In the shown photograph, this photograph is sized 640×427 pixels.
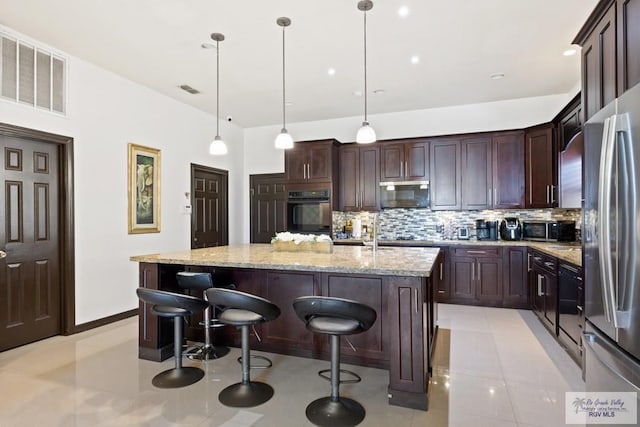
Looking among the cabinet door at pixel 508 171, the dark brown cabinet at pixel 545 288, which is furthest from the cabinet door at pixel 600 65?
the cabinet door at pixel 508 171

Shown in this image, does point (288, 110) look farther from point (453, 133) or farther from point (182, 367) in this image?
point (182, 367)

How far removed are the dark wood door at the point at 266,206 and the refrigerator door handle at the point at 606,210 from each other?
17.2ft

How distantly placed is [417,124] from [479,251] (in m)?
2.25

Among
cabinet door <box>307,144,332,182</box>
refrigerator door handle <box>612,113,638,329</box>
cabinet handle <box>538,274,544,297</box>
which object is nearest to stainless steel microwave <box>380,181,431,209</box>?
cabinet door <box>307,144,332,182</box>

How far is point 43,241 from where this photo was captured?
3717mm

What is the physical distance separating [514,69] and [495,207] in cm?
190

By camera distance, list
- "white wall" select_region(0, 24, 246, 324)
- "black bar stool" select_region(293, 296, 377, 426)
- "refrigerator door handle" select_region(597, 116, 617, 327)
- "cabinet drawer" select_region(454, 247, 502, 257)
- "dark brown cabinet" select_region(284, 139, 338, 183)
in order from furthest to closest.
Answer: "dark brown cabinet" select_region(284, 139, 338, 183)
"cabinet drawer" select_region(454, 247, 502, 257)
"white wall" select_region(0, 24, 246, 324)
"black bar stool" select_region(293, 296, 377, 426)
"refrigerator door handle" select_region(597, 116, 617, 327)

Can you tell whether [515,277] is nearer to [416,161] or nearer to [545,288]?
[545,288]

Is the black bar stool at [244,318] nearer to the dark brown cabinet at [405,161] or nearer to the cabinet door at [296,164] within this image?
the cabinet door at [296,164]

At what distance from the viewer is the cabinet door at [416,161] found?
18.2 ft

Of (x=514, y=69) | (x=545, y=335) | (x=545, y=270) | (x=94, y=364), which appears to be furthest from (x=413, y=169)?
(x=94, y=364)

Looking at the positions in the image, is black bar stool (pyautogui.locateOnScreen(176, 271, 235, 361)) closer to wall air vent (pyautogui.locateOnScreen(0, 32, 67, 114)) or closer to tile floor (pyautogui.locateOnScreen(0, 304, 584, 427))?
tile floor (pyautogui.locateOnScreen(0, 304, 584, 427))

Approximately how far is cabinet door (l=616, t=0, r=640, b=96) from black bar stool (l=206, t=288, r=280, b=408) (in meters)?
2.35

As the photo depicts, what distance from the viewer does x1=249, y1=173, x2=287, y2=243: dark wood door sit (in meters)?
6.73
